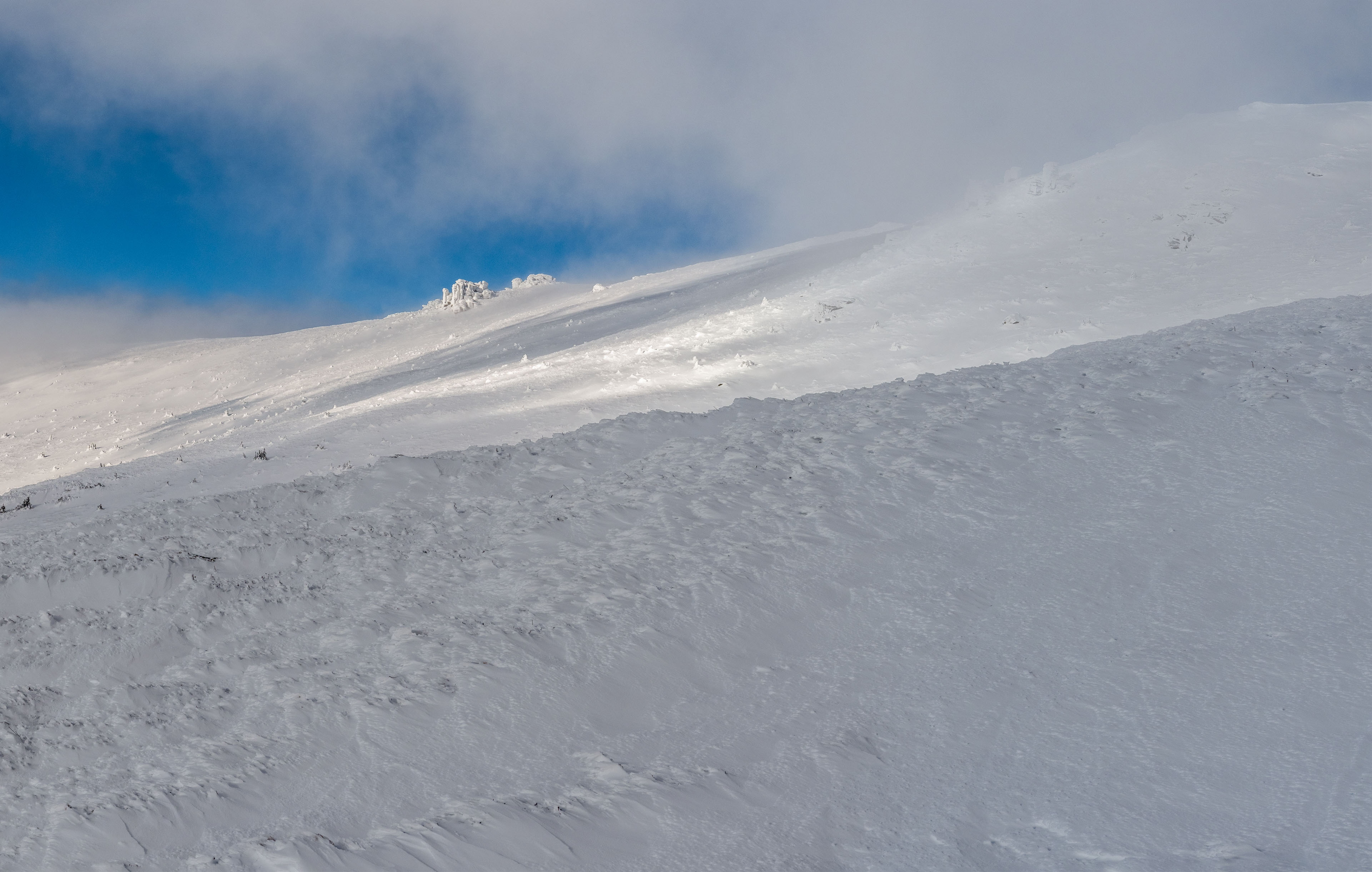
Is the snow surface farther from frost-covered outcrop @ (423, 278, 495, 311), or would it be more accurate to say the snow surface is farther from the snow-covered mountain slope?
frost-covered outcrop @ (423, 278, 495, 311)

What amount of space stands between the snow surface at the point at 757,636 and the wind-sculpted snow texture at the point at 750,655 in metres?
0.03

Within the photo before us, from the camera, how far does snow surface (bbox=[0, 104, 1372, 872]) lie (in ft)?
13.6

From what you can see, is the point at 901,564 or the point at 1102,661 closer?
the point at 1102,661

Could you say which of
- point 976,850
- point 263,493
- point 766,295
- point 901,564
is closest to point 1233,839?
point 976,850

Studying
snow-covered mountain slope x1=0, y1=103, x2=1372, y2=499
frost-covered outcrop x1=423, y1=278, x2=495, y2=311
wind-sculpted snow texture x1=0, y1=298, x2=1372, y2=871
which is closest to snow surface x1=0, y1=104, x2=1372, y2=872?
wind-sculpted snow texture x1=0, y1=298, x2=1372, y2=871

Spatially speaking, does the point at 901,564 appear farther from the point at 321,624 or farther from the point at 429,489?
the point at 429,489

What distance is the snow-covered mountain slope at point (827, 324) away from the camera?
1775 cm

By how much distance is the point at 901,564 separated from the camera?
7.14 m

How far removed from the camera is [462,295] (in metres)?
47.8

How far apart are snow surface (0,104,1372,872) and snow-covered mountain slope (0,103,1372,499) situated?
3225 millimetres

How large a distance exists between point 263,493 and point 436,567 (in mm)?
3574

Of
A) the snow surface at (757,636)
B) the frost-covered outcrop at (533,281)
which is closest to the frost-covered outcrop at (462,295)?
the frost-covered outcrop at (533,281)

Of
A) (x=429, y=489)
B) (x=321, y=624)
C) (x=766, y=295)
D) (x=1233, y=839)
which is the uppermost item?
(x=766, y=295)

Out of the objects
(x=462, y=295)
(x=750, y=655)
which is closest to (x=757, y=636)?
(x=750, y=655)
